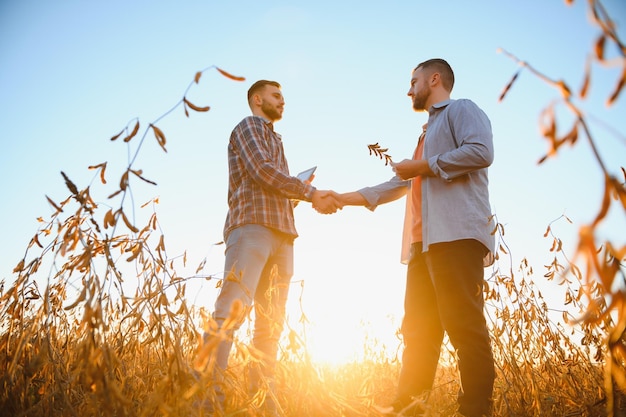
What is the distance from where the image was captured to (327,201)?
3.30 m

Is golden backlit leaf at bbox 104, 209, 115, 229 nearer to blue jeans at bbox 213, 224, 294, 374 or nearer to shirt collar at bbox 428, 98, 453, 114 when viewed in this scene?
blue jeans at bbox 213, 224, 294, 374

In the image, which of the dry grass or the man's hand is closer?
the dry grass

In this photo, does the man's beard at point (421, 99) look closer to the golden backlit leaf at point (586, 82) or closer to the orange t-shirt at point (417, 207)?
the orange t-shirt at point (417, 207)

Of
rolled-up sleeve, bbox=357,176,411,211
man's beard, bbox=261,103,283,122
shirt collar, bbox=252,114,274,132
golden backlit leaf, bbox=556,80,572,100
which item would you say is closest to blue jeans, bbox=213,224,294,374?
rolled-up sleeve, bbox=357,176,411,211

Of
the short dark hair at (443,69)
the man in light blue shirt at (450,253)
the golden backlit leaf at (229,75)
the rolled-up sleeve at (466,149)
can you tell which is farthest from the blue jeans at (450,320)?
the golden backlit leaf at (229,75)

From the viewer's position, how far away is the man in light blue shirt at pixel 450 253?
1.99m

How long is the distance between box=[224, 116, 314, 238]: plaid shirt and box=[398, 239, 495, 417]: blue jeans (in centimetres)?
100

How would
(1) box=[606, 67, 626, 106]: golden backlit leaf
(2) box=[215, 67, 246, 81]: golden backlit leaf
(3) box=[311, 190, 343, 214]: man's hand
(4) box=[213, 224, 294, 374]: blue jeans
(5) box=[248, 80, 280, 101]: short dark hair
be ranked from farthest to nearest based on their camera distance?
1. (5) box=[248, 80, 280, 101]: short dark hair
2. (3) box=[311, 190, 343, 214]: man's hand
3. (4) box=[213, 224, 294, 374]: blue jeans
4. (2) box=[215, 67, 246, 81]: golden backlit leaf
5. (1) box=[606, 67, 626, 106]: golden backlit leaf

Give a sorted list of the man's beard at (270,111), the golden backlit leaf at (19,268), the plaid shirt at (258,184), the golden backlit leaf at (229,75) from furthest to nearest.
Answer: the man's beard at (270,111) < the plaid shirt at (258,184) < the golden backlit leaf at (19,268) < the golden backlit leaf at (229,75)

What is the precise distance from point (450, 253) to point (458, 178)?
51 cm

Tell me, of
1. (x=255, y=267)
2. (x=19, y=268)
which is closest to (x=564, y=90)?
(x=19, y=268)

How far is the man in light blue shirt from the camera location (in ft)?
6.54

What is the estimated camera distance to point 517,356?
253 cm

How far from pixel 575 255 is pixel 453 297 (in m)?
1.61
